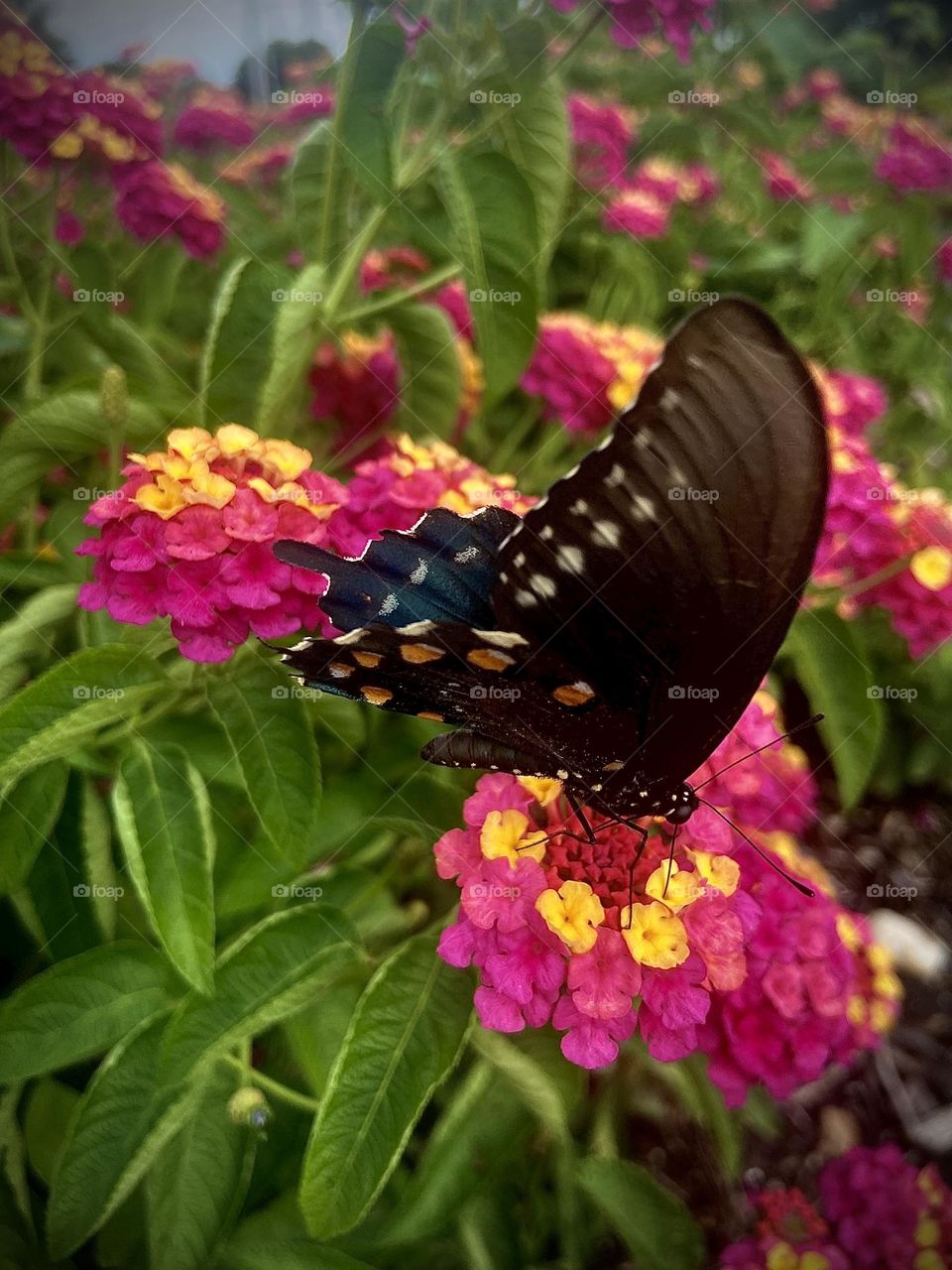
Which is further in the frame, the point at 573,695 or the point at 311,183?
the point at 311,183

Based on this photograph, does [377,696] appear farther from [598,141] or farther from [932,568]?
[598,141]

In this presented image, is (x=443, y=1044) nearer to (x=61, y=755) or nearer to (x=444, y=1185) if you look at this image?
(x=444, y=1185)

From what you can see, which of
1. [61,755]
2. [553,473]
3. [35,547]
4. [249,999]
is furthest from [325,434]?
[249,999]

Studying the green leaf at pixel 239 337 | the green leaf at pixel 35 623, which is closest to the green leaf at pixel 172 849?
the green leaf at pixel 35 623

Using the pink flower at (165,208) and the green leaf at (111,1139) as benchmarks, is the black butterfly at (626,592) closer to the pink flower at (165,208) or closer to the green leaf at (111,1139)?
the green leaf at (111,1139)

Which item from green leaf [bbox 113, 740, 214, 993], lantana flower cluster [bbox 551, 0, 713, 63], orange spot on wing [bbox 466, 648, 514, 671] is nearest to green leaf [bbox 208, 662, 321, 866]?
green leaf [bbox 113, 740, 214, 993]

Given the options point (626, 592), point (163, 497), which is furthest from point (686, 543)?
point (163, 497)

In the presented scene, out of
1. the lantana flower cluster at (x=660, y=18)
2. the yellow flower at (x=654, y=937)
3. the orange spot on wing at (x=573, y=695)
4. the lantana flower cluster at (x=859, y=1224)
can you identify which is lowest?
the lantana flower cluster at (x=859, y=1224)
